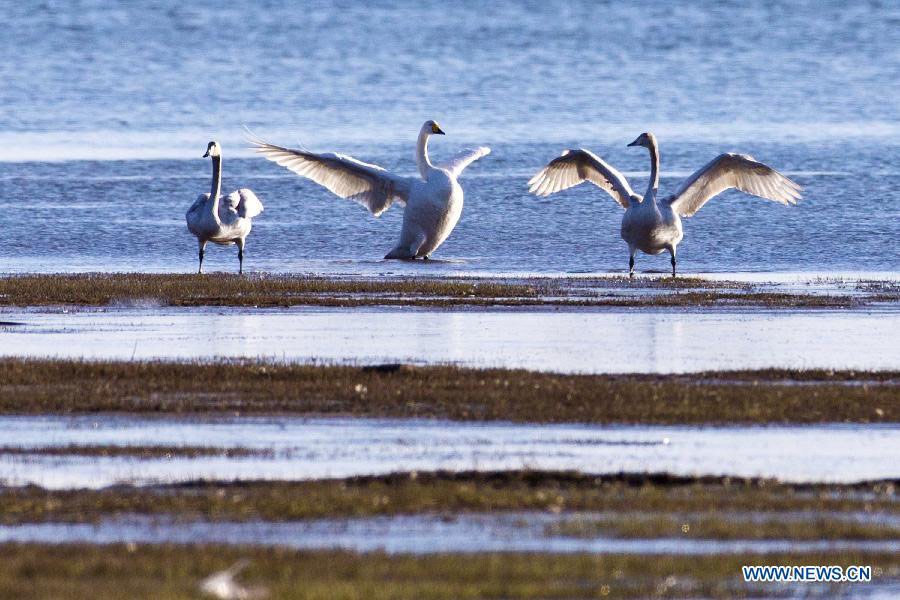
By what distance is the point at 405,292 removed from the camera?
23.1m

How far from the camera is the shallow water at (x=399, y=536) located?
8594mm

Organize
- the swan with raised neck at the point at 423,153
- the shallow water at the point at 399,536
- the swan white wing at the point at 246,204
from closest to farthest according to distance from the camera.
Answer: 1. the shallow water at the point at 399,536
2. the swan white wing at the point at 246,204
3. the swan with raised neck at the point at 423,153

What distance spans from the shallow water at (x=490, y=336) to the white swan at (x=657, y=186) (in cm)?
585

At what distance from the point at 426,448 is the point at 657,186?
17.5 meters

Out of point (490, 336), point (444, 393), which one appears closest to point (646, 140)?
point (490, 336)

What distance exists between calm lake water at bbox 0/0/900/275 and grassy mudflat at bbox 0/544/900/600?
19.2m

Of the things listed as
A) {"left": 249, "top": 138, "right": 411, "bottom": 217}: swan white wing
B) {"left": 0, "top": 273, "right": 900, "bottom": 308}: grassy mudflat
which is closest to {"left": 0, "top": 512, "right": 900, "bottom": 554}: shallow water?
{"left": 0, "top": 273, "right": 900, "bottom": 308}: grassy mudflat

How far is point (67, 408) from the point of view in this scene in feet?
41.5

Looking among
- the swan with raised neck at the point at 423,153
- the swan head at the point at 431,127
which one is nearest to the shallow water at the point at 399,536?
the swan with raised neck at the point at 423,153

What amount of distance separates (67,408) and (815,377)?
540cm

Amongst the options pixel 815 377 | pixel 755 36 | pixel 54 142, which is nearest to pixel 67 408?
pixel 815 377

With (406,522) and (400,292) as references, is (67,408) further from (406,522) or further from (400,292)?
(400,292)

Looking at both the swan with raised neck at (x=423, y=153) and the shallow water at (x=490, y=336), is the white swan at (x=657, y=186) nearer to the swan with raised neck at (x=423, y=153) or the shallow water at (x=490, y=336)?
the swan with raised neck at (x=423, y=153)

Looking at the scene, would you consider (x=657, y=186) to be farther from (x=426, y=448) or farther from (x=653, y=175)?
(x=426, y=448)
